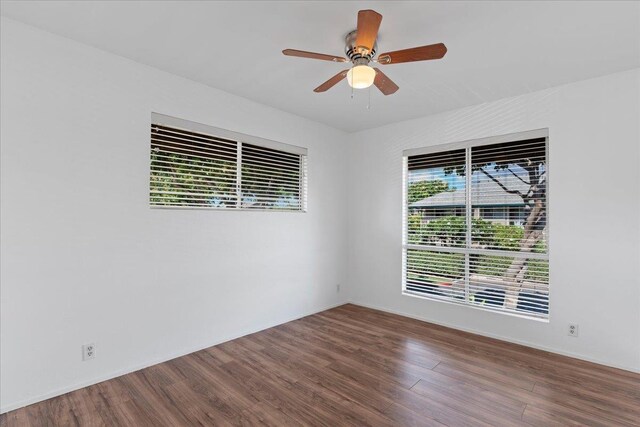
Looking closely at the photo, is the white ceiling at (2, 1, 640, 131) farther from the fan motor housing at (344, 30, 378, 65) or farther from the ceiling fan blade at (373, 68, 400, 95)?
the ceiling fan blade at (373, 68, 400, 95)

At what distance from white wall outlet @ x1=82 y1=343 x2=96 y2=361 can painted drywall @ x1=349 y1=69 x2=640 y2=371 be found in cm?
357

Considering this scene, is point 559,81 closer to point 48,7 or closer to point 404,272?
point 404,272

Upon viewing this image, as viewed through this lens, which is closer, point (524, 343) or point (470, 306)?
point (524, 343)

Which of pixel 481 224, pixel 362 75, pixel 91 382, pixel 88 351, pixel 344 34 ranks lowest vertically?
pixel 91 382

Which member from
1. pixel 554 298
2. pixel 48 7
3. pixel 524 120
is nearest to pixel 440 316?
pixel 554 298

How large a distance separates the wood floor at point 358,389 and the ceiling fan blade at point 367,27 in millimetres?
2384

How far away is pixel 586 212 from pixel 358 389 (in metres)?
2.63

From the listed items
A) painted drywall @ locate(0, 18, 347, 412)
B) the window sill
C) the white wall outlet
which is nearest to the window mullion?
the window sill

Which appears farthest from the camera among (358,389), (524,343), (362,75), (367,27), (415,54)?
(524,343)

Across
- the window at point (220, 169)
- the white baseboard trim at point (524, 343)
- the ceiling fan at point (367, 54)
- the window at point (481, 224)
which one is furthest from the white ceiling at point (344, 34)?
the white baseboard trim at point (524, 343)

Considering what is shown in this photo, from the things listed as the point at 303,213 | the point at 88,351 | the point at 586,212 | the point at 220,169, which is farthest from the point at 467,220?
the point at 88,351

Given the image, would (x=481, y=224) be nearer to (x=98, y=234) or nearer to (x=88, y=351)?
(x=98, y=234)

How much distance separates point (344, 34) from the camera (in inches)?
89.4

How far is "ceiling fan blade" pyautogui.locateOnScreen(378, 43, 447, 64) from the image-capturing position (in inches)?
76.3
